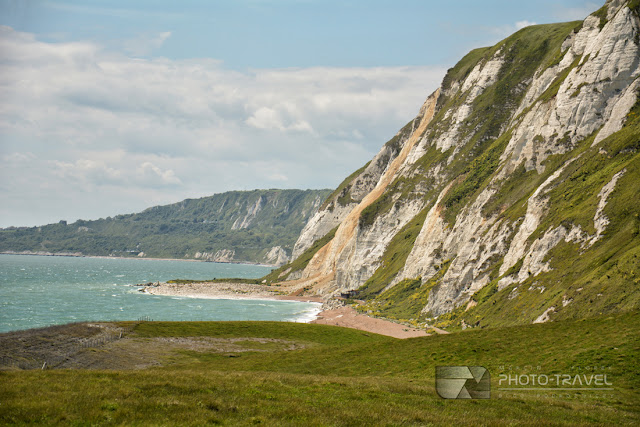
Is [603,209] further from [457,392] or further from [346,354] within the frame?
[457,392]

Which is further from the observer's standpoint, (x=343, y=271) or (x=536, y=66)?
(x=343, y=271)

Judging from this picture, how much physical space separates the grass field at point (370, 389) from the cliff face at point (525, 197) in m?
12.7

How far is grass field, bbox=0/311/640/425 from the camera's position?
54.0ft

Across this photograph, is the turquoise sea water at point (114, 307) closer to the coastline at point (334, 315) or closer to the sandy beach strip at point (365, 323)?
the coastline at point (334, 315)

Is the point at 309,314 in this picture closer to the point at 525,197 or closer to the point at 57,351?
the point at 525,197

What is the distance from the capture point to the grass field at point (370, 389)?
54.0 ft

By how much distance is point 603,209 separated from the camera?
5669 cm

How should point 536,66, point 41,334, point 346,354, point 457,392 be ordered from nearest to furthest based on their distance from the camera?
point 457,392 → point 346,354 → point 41,334 → point 536,66

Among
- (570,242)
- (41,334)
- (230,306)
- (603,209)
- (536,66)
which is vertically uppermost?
(536,66)

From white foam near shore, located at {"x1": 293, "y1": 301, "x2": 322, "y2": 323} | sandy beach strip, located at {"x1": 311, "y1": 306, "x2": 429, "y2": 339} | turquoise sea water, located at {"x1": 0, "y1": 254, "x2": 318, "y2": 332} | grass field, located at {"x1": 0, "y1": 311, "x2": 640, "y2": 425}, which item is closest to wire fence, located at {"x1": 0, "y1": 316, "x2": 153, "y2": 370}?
grass field, located at {"x1": 0, "y1": 311, "x2": 640, "y2": 425}

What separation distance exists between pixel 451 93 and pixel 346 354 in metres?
141

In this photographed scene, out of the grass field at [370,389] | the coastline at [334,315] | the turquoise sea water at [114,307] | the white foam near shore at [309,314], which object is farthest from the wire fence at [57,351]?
the white foam near shore at [309,314]

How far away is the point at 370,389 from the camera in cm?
2359

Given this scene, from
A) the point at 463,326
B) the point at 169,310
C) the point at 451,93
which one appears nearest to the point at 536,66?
the point at 451,93
